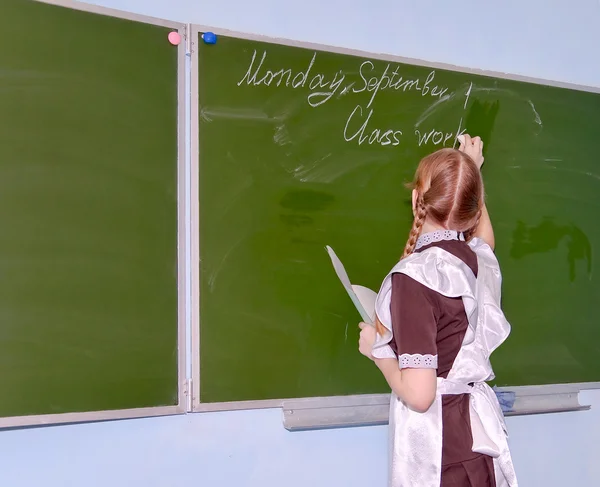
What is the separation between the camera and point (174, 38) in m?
1.88

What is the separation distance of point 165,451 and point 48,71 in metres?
1.10

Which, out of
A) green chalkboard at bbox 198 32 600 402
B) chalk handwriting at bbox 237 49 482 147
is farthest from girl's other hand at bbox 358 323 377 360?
chalk handwriting at bbox 237 49 482 147

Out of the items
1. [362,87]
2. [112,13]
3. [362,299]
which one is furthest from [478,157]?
[112,13]

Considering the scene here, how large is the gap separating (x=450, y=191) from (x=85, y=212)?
0.96m

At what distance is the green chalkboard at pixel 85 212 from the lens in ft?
5.48

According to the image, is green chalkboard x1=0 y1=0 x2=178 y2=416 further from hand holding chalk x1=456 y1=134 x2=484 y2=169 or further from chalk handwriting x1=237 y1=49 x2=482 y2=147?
hand holding chalk x1=456 y1=134 x2=484 y2=169

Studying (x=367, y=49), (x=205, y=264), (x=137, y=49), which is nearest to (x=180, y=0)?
(x=137, y=49)

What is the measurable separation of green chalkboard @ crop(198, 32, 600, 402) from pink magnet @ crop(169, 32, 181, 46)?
0.08 meters

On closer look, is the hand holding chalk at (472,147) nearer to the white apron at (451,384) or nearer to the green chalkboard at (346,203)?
the green chalkboard at (346,203)

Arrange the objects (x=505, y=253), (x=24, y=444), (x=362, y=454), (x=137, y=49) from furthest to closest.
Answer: (x=505, y=253), (x=362, y=454), (x=137, y=49), (x=24, y=444)

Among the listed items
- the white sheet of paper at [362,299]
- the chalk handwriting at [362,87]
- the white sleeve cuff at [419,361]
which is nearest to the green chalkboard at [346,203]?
the chalk handwriting at [362,87]

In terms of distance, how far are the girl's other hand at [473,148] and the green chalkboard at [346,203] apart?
6 cm

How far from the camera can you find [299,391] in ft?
6.55

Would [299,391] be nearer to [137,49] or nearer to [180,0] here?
[137,49]
